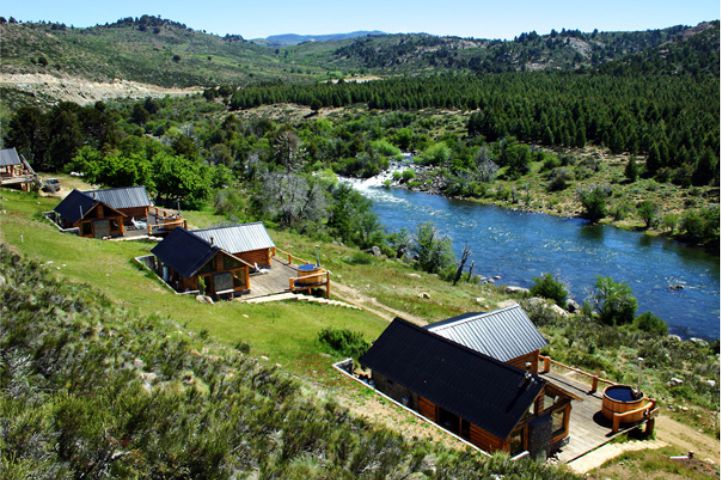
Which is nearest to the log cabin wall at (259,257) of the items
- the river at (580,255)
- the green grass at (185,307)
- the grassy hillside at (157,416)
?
the green grass at (185,307)

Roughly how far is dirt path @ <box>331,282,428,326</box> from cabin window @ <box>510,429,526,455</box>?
13.1m

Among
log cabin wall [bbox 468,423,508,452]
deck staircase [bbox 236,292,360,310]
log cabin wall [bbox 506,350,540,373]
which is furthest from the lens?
deck staircase [bbox 236,292,360,310]

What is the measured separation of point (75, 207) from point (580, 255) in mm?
36669

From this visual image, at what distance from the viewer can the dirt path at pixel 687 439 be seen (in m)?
19.1

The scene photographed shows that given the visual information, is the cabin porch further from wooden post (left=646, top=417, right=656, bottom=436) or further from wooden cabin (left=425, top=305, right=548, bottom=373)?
wooden cabin (left=425, top=305, right=548, bottom=373)

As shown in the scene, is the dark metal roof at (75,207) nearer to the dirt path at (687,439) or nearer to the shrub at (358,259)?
the shrub at (358,259)

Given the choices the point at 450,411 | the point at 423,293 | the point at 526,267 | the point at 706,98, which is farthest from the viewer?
the point at 706,98

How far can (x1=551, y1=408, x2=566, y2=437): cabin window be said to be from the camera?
697 inches

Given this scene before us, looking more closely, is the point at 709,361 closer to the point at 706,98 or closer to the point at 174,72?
the point at 706,98

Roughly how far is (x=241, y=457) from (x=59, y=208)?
3267 cm

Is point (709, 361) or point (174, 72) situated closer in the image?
point (709, 361)

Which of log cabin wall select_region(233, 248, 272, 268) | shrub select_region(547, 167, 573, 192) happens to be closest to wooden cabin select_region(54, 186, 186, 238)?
log cabin wall select_region(233, 248, 272, 268)

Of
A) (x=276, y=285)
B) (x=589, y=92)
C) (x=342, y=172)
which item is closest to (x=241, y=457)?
(x=276, y=285)

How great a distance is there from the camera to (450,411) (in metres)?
17.3
